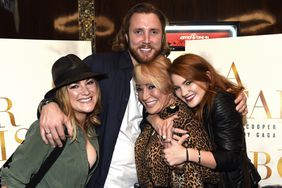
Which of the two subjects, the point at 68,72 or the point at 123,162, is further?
the point at 123,162

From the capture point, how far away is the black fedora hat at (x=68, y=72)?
1.61 m

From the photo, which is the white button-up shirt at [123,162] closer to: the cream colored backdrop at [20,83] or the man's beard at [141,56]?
the man's beard at [141,56]

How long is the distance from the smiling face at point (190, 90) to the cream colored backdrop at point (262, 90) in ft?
2.45

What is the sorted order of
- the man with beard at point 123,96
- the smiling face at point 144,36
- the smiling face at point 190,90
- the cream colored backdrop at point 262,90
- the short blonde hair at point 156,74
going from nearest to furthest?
the smiling face at point 190,90 < the short blonde hair at point 156,74 < the man with beard at point 123,96 < the smiling face at point 144,36 < the cream colored backdrop at point 262,90

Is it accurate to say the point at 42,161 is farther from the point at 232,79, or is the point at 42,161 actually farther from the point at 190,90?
the point at 232,79

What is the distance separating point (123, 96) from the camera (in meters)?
1.97

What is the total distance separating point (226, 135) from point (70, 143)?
2.32 ft

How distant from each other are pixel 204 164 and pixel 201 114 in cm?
23

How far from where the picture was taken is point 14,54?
210 cm

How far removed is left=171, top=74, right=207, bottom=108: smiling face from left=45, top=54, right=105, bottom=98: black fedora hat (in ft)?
1.36

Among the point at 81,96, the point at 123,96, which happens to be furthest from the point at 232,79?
the point at 81,96

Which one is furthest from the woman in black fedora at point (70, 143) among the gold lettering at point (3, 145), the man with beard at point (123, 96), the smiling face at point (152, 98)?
the gold lettering at point (3, 145)

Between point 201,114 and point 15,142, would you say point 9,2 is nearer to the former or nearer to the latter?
point 15,142

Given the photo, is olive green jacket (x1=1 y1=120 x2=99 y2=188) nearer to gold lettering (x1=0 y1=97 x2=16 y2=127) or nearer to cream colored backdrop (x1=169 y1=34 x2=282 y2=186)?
gold lettering (x1=0 y1=97 x2=16 y2=127)
